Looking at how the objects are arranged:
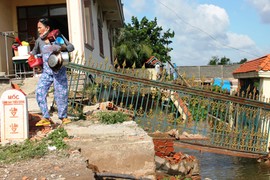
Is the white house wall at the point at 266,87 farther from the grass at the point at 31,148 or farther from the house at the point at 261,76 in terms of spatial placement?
the grass at the point at 31,148

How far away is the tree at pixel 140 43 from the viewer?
2778cm

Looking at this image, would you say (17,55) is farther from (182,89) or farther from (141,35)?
(141,35)

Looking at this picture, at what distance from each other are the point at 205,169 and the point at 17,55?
6220mm

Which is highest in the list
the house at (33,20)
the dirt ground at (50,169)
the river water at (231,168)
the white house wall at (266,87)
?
the house at (33,20)

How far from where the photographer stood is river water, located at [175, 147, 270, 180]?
7578 mm

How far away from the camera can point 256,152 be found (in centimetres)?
781

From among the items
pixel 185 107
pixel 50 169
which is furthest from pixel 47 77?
pixel 185 107

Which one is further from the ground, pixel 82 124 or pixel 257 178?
pixel 82 124

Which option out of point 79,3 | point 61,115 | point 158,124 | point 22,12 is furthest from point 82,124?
point 22,12

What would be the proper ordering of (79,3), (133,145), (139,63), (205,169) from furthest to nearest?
(139,63) → (79,3) → (205,169) → (133,145)

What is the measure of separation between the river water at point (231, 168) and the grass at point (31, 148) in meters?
3.33

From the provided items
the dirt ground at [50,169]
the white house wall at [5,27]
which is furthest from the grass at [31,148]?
the white house wall at [5,27]

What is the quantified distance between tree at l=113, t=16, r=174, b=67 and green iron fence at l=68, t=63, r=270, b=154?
19258 millimetres

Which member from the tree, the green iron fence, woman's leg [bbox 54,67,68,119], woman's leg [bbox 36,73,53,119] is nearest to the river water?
the green iron fence
